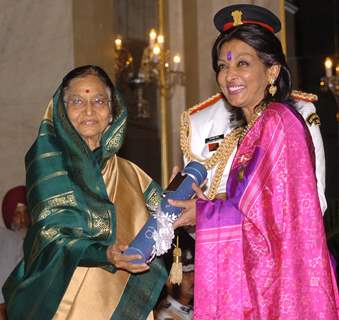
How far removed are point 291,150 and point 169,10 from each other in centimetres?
687

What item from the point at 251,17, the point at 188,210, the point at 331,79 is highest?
the point at 331,79

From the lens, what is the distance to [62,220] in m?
4.96

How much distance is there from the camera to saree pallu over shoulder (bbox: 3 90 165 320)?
16.1 feet

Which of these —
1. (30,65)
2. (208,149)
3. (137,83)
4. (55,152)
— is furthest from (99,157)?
(137,83)

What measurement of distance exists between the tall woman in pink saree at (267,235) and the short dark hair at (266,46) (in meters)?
0.24

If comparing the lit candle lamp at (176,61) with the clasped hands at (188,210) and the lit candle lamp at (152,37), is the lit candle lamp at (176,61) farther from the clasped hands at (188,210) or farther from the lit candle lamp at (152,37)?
the clasped hands at (188,210)

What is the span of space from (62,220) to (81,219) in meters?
0.10

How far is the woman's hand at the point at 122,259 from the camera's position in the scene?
465 centimetres

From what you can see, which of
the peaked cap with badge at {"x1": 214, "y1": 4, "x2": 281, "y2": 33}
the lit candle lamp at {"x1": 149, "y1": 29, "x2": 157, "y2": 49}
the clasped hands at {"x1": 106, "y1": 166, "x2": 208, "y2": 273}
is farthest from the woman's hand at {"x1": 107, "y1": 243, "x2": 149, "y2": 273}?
the lit candle lamp at {"x1": 149, "y1": 29, "x2": 157, "y2": 49}

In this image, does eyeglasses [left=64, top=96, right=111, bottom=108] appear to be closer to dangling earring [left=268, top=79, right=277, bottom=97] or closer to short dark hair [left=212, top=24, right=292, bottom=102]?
short dark hair [left=212, top=24, right=292, bottom=102]

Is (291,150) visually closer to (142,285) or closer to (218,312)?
(218,312)

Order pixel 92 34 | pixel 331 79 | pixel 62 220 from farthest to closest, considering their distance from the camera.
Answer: pixel 331 79 → pixel 92 34 → pixel 62 220

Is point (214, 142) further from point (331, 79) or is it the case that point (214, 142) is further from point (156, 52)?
point (156, 52)

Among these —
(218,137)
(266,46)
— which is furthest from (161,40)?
(266,46)
